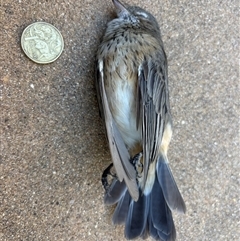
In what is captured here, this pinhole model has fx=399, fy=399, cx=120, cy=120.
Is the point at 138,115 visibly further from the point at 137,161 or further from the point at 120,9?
the point at 120,9

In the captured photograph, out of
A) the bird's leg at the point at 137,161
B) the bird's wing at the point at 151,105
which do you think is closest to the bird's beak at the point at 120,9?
the bird's wing at the point at 151,105

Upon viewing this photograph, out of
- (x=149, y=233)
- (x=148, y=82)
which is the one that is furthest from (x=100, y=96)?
(x=149, y=233)

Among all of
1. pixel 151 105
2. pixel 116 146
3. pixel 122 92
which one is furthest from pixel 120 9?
pixel 116 146

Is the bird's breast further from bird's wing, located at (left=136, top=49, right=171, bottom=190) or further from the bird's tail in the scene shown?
the bird's tail

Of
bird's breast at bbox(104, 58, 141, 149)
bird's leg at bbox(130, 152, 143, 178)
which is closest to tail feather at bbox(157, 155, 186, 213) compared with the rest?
bird's leg at bbox(130, 152, 143, 178)

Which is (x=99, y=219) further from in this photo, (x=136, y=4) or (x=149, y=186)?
(x=136, y=4)

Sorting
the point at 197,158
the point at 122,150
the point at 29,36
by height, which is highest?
the point at 29,36
